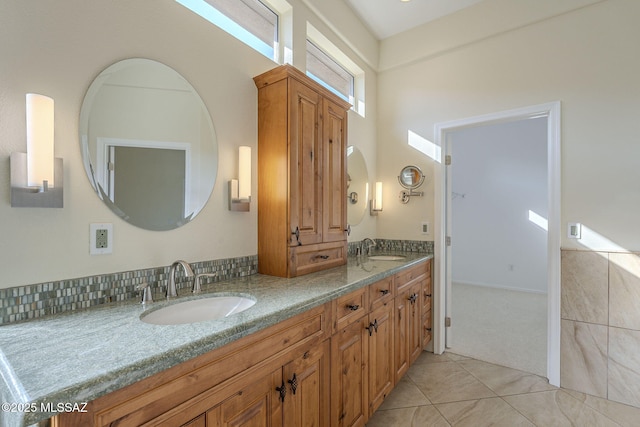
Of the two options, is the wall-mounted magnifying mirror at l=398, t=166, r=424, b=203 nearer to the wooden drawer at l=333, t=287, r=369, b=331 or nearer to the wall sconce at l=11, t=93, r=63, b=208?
the wooden drawer at l=333, t=287, r=369, b=331

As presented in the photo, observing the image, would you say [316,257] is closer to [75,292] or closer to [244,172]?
[244,172]

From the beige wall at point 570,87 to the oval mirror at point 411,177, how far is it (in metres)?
0.11

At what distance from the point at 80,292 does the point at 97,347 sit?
18.7 inches

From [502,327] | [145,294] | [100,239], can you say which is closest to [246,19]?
[100,239]

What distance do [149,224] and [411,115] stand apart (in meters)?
2.63

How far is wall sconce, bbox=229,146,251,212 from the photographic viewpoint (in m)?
1.69

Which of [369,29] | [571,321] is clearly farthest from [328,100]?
[571,321]

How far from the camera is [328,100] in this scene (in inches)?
81.0

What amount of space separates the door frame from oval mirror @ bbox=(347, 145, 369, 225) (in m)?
0.69

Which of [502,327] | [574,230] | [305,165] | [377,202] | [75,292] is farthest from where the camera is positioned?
[502,327]

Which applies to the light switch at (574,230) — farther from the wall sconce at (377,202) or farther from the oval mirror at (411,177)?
the wall sconce at (377,202)

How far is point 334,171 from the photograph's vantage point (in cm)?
214

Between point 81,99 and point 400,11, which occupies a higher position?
point 400,11

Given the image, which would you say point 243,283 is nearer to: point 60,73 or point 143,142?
point 143,142
